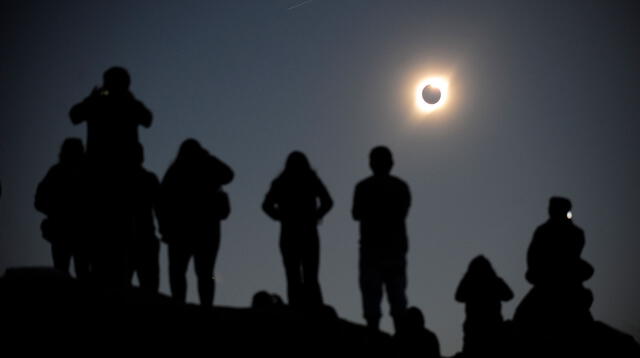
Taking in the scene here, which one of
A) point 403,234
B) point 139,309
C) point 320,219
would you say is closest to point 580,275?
point 403,234

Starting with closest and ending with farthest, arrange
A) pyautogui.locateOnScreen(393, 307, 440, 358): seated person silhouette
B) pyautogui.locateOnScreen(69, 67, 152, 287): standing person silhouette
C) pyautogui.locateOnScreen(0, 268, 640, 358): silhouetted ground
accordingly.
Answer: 1. pyautogui.locateOnScreen(0, 268, 640, 358): silhouetted ground
2. pyautogui.locateOnScreen(69, 67, 152, 287): standing person silhouette
3. pyautogui.locateOnScreen(393, 307, 440, 358): seated person silhouette

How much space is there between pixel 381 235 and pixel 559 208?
2.89 m

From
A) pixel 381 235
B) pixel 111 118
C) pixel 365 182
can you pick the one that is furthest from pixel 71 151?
pixel 381 235

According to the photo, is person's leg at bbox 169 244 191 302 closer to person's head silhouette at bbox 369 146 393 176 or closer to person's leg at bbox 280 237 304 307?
person's leg at bbox 280 237 304 307

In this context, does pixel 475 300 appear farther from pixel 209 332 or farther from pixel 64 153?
pixel 64 153

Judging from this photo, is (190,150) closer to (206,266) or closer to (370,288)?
(206,266)

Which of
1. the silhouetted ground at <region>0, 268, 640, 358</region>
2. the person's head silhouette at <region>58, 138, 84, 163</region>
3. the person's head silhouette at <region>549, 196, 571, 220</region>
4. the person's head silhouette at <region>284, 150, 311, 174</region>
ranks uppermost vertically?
the person's head silhouette at <region>58, 138, 84, 163</region>

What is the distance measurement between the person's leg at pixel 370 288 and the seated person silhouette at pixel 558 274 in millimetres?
2379

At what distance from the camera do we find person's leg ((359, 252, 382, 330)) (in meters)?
9.79

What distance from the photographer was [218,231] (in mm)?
9859

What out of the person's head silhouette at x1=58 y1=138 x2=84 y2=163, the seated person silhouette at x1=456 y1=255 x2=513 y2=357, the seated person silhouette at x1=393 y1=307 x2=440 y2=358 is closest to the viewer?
the seated person silhouette at x1=393 y1=307 x2=440 y2=358

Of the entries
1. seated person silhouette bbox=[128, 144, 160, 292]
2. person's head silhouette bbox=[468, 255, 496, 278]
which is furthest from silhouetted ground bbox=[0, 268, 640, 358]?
seated person silhouette bbox=[128, 144, 160, 292]

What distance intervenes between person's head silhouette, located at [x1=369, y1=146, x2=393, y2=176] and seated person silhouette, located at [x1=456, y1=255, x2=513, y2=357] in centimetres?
195

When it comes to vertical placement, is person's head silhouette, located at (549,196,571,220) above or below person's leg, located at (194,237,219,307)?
above
